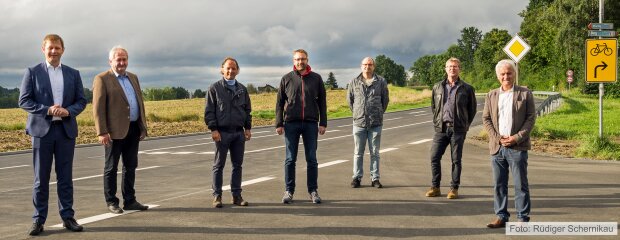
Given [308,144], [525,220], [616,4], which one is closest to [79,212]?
[308,144]

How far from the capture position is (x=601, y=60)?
1359 cm

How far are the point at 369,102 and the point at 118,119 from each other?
12.0ft

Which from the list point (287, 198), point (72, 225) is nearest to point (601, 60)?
point (287, 198)

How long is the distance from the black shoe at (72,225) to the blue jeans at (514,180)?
4.24 metres

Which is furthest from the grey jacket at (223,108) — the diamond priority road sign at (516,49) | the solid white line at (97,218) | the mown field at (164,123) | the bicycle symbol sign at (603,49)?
the mown field at (164,123)

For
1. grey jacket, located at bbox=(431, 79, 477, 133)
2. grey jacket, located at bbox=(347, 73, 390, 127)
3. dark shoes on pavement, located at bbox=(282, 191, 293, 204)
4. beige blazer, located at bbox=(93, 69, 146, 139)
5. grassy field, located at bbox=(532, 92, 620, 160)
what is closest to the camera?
beige blazer, located at bbox=(93, 69, 146, 139)

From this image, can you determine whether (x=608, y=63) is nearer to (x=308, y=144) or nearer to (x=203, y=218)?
(x=308, y=144)

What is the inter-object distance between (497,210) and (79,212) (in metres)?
4.75

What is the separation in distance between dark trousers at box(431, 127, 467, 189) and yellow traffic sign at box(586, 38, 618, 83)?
7332 millimetres

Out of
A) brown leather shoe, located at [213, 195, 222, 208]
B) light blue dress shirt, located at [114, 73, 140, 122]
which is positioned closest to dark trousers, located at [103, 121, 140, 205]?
light blue dress shirt, located at [114, 73, 140, 122]

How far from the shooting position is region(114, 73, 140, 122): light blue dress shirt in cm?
677

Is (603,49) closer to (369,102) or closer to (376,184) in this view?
(369,102)

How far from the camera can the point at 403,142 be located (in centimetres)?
1755

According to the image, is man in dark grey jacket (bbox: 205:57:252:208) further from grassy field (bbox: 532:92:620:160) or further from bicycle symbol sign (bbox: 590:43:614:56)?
bicycle symbol sign (bbox: 590:43:614:56)
